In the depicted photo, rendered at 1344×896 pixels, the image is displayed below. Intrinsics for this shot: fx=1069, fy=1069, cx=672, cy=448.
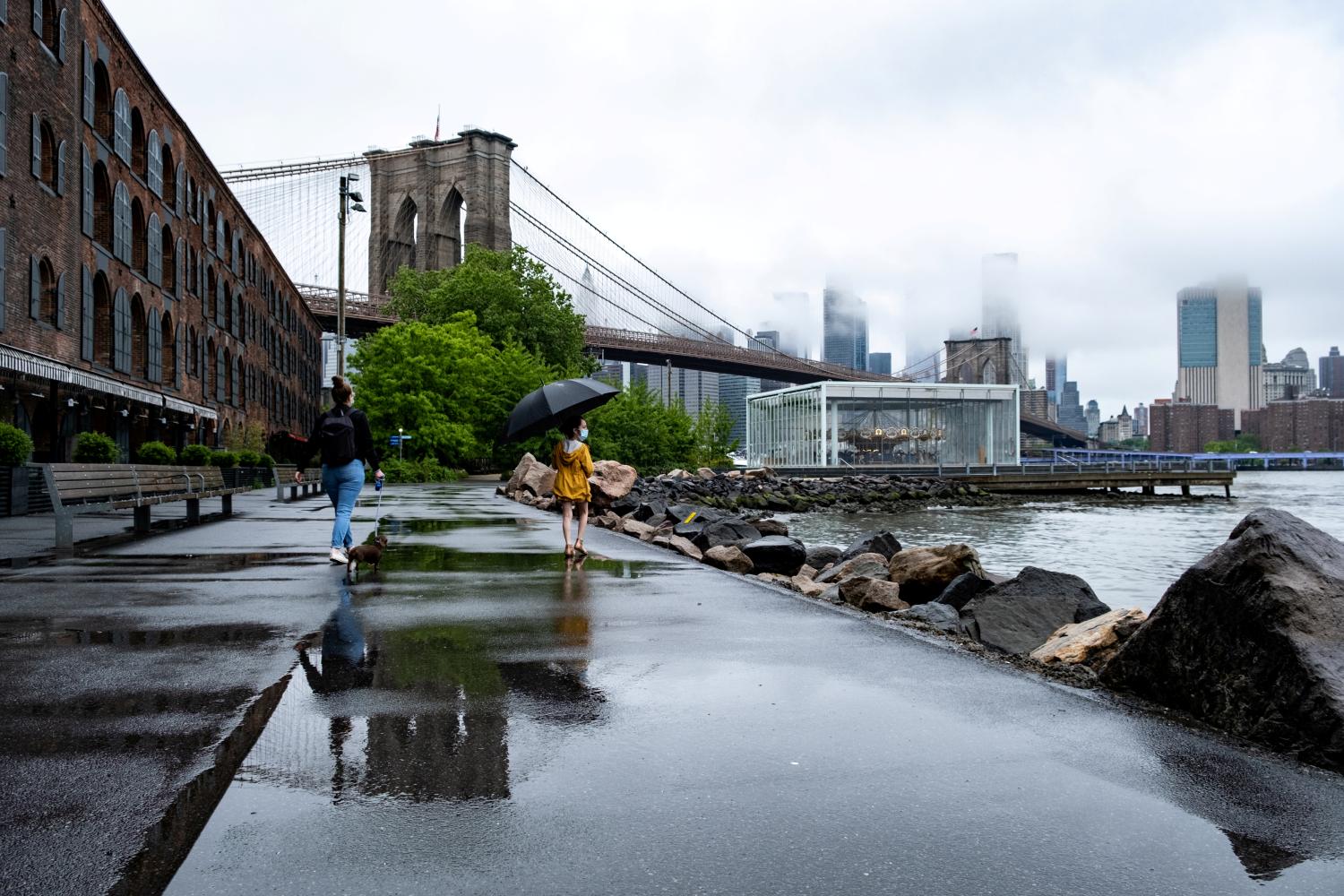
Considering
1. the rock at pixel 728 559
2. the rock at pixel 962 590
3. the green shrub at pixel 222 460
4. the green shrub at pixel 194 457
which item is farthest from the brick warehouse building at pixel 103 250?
the rock at pixel 962 590

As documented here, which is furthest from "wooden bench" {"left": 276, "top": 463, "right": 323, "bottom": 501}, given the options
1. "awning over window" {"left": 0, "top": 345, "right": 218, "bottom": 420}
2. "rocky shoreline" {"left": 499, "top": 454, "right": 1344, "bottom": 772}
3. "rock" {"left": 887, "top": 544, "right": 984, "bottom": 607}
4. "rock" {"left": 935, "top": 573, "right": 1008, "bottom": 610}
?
"rocky shoreline" {"left": 499, "top": 454, "right": 1344, "bottom": 772}

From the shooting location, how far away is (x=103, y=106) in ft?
97.3

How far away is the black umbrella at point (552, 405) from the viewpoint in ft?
38.0

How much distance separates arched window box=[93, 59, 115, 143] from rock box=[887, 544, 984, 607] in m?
27.2

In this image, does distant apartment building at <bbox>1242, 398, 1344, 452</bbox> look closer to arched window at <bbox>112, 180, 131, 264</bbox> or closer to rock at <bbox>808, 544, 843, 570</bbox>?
arched window at <bbox>112, 180, 131, 264</bbox>

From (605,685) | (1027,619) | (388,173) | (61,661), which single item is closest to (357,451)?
(61,661)

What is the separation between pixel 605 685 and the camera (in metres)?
5.07

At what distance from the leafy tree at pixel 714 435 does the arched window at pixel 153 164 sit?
32759 millimetres

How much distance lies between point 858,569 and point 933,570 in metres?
1.99

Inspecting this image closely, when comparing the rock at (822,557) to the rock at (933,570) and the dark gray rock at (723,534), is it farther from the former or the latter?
the rock at (933,570)

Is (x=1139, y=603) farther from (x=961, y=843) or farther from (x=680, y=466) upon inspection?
(x=680, y=466)

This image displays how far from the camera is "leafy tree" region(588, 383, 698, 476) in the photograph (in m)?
51.0

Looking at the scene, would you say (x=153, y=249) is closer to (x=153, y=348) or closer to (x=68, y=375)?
(x=153, y=348)

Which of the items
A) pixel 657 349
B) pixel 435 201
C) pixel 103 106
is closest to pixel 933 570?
pixel 103 106
